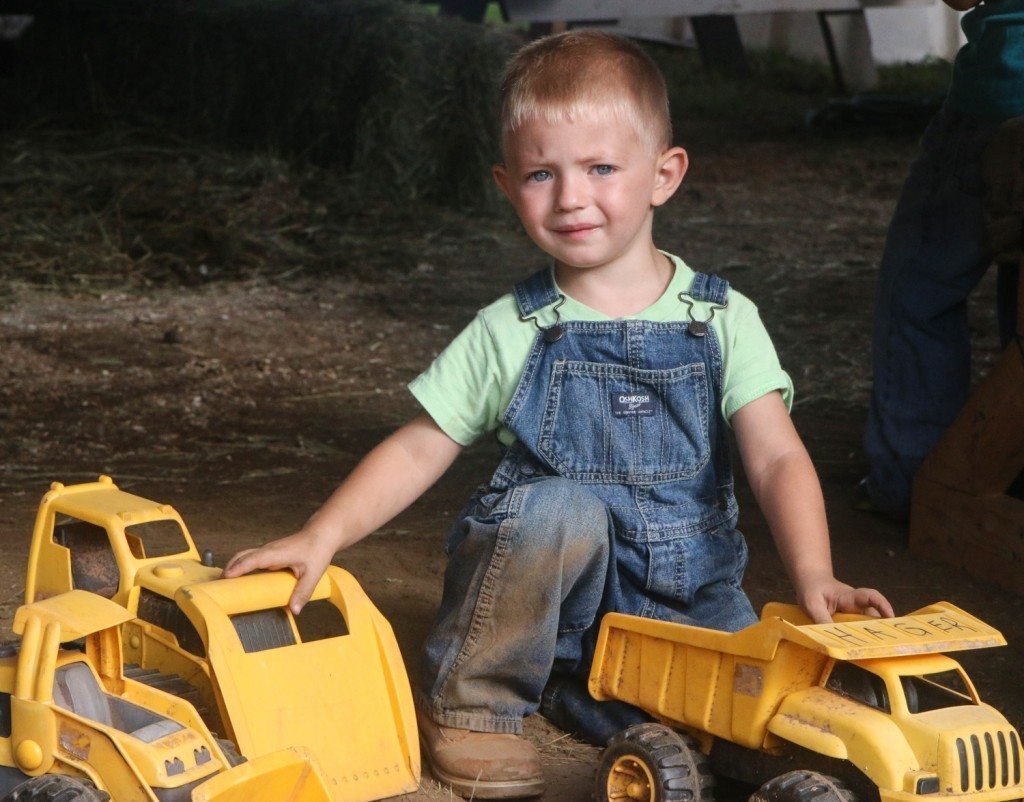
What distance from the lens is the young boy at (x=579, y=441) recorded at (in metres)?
2.09

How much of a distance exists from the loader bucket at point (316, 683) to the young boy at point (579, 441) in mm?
149

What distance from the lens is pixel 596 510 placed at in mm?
2098

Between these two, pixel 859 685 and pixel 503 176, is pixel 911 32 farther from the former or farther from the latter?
pixel 859 685

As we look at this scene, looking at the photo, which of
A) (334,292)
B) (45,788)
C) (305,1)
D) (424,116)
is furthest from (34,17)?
(45,788)

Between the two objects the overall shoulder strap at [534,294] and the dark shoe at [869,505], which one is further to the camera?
the dark shoe at [869,505]

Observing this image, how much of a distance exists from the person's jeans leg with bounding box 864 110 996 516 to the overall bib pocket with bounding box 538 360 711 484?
4.42 feet

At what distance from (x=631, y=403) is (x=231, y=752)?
81 centimetres

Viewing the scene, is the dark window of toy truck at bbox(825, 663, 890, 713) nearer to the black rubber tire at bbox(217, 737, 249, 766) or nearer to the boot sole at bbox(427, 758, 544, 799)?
the boot sole at bbox(427, 758, 544, 799)

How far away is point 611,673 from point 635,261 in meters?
0.63

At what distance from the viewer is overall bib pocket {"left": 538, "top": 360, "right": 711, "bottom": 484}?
2.18 metres

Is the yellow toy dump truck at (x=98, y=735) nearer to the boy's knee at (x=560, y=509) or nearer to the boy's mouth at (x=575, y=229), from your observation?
the boy's knee at (x=560, y=509)

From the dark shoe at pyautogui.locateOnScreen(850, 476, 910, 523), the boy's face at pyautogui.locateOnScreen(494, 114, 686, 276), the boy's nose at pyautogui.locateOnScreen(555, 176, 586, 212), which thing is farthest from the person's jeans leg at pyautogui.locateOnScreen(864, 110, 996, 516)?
the boy's nose at pyautogui.locateOnScreen(555, 176, 586, 212)

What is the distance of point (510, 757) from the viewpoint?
2082mm

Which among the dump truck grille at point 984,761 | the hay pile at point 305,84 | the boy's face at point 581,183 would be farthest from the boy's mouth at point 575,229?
the hay pile at point 305,84
